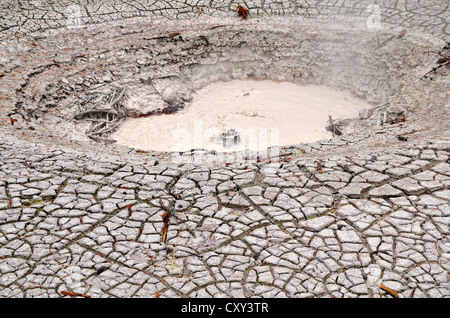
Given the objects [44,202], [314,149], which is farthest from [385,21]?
[44,202]

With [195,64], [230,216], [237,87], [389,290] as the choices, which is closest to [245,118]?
[237,87]

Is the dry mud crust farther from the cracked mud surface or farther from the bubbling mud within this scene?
the cracked mud surface

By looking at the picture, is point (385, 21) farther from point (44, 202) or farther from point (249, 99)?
point (44, 202)

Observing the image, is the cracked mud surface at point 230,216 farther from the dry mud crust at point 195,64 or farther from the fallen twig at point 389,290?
the dry mud crust at point 195,64

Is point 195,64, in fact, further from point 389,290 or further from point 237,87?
point 389,290

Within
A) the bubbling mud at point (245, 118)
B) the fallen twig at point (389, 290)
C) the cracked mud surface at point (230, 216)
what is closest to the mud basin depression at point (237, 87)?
the bubbling mud at point (245, 118)

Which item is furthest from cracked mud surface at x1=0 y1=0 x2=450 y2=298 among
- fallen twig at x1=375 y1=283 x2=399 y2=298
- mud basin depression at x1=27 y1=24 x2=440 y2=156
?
mud basin depression at x1=27 y1=24 x2=440 y2=156
